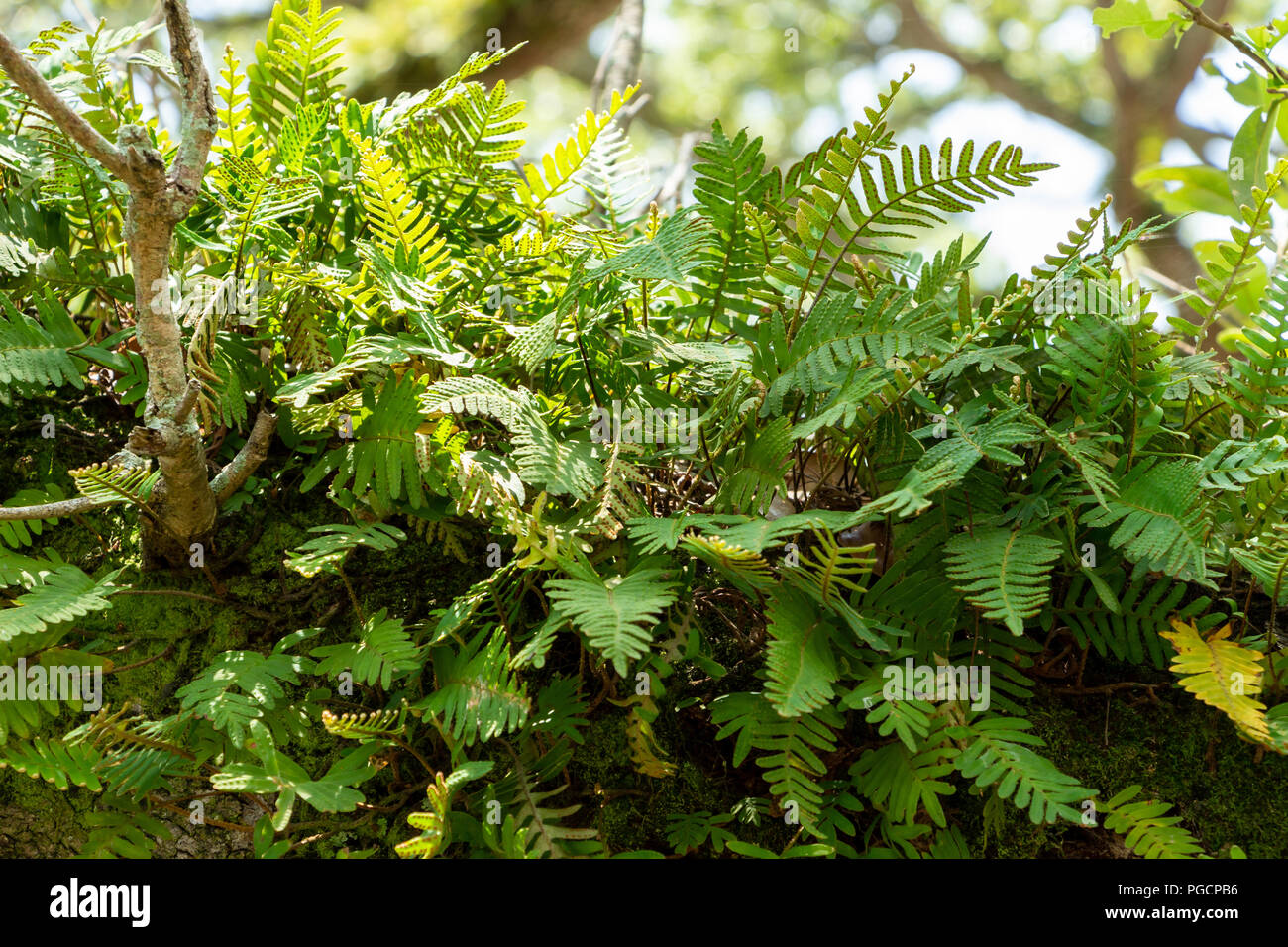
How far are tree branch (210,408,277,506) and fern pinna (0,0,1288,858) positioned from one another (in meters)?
0.05

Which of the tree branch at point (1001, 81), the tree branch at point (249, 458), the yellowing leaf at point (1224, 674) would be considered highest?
the tree branch at point (1001, 81)

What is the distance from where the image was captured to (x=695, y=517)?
Result: 3.51 ft

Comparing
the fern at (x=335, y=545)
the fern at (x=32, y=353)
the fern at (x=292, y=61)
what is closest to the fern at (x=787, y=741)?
the fern at (x=335, y=545)

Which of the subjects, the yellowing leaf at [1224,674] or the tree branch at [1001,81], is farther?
the tree branch at [1001,81]

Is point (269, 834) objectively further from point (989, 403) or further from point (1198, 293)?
point (1198, 293)

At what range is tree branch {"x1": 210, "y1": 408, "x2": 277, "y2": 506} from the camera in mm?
1275

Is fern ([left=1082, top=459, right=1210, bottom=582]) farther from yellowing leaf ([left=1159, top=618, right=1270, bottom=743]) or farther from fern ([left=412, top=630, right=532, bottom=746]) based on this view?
fern ([left=412, top=630, right=532, bottom=746])

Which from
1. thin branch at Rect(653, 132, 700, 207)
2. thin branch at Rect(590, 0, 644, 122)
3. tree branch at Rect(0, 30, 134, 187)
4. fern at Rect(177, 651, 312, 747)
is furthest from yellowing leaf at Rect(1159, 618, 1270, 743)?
thin branch at Rect(590, 0, 644, 122)

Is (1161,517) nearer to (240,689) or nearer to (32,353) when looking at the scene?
(240,689)

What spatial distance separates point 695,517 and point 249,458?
62 cm

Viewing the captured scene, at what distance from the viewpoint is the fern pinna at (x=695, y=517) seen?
40.6 inches

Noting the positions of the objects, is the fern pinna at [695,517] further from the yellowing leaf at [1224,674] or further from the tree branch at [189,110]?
the tree branch at [189,110]

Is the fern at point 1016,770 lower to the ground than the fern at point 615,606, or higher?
lower

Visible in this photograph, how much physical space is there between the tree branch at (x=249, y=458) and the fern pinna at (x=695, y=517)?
0.15ft
